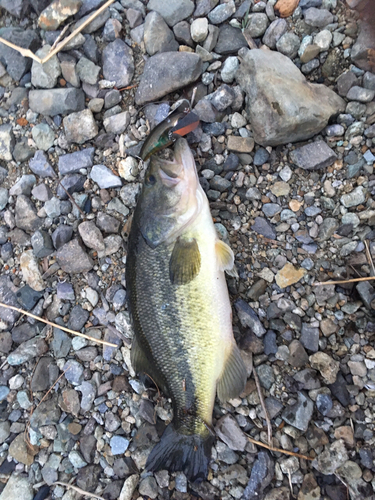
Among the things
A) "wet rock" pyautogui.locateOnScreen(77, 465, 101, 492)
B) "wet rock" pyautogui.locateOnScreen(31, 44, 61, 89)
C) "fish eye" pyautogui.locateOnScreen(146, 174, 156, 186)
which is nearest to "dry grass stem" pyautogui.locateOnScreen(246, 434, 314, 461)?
"wet rock" pyautogui.locateOnScreen(77, 465, 101, 492)

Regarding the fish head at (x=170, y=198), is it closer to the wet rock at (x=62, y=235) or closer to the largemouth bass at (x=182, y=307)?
the largemouth bass at (x=182, y=307)

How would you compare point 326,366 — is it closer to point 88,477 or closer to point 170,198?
point 170,198

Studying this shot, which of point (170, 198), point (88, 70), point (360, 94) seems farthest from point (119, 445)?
point (360, 94)

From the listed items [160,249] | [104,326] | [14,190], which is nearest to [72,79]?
[14,190]

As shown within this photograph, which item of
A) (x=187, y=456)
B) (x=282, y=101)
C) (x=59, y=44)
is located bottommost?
(x=187, y=456)

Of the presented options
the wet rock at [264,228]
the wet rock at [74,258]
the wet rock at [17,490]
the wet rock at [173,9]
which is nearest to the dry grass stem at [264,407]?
the wet rock at [264,228]

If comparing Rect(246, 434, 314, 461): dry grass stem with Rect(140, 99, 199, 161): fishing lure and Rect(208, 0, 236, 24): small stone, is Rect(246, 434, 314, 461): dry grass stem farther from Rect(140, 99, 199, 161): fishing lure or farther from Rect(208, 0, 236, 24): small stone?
Rect(208, 0, 236, 24): small stone

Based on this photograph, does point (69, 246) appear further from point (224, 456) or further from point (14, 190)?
point (224, 456)
